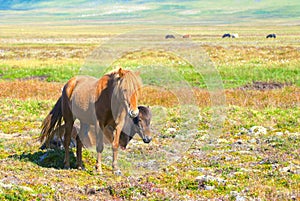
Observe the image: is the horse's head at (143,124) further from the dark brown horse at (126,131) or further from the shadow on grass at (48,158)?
the shadow on grass at (48,158)

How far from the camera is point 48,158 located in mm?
12570

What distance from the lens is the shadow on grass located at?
Result: 12.1m

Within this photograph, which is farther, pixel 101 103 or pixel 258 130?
pixel 258 130

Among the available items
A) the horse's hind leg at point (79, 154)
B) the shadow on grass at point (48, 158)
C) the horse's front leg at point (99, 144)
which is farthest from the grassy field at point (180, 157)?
the horse's hind leg at point (79, 154)

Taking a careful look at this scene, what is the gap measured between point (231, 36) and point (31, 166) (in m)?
91.9

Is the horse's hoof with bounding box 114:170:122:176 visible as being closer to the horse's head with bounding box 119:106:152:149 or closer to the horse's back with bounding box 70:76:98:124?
the horse's head with bounding box 119:106:152:149

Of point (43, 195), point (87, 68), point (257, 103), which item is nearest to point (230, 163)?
point (87, 68)

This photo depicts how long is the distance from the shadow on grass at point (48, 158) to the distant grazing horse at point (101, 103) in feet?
1.29

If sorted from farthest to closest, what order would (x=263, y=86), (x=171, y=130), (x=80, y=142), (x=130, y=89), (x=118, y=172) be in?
(x=263, y=86) → (x=171, y=130) → (x=80, y=142) → (x=118, y=172) → (x=130, y=89)

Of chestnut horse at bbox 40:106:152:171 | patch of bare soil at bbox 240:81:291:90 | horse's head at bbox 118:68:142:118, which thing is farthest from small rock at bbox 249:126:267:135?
patch of bare soil at bbox 240:81:291:90

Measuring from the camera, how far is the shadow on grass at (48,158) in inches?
477

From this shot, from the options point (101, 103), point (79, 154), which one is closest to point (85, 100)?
point (101, 103)

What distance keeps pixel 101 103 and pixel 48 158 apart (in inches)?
102

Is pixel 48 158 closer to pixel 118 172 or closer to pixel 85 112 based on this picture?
pixel 85 112
